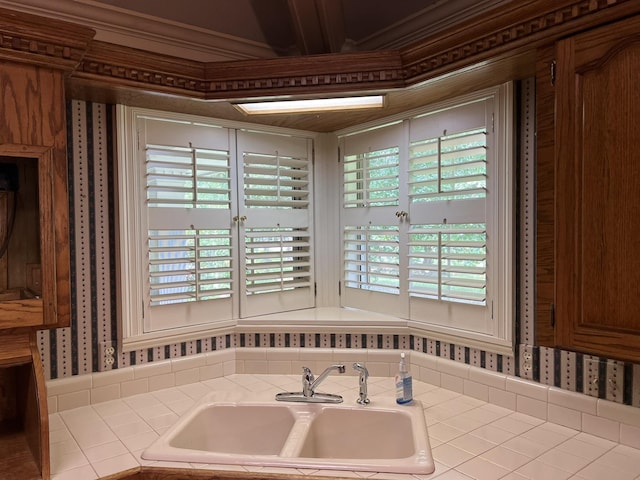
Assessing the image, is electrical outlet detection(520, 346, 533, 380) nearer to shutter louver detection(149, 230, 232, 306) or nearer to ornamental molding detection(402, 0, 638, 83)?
ornamental molding detection(402, 0, 638, 83)

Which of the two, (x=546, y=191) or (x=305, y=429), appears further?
(x=305, y=429)

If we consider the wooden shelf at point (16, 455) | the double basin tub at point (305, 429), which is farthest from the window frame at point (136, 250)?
the wooden shelf at point (16, 455)

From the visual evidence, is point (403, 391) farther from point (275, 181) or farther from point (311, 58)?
point (311, 58)

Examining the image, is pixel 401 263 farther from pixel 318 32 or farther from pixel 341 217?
pixel 318 32

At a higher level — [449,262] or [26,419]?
[449,262]

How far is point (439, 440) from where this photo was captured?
142 centimetres

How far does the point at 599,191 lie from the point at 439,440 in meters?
0.85

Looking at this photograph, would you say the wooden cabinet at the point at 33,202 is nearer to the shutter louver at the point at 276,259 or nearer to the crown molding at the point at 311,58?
the crown molding at the point at 311,58

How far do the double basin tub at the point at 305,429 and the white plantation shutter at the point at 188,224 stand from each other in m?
0.46

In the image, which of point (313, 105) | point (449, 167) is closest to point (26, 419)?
point (313, 105)

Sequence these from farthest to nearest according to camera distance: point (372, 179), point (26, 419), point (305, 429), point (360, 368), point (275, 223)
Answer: point (275, 223) → point (372, 179) → point (360, 368) → point (305, 429) → point (26, 419)

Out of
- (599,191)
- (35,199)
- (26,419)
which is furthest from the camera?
(26,419)

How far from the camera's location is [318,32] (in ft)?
6.50

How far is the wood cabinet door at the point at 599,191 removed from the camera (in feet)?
3.60
